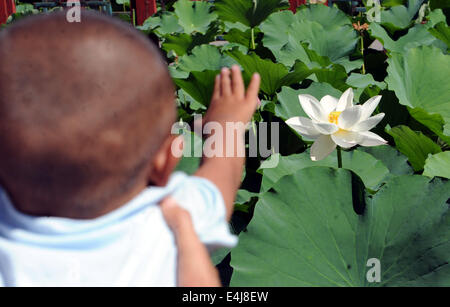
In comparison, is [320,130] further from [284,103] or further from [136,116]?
[136,116]

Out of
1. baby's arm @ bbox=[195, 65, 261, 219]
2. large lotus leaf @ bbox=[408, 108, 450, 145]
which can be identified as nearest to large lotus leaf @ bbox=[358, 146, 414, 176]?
large lotus leaf @ bbox=[408, 108, 450, 145]

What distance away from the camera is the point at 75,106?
15.4 inches

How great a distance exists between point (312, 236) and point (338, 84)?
2.39ft

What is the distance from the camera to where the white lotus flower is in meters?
1.00

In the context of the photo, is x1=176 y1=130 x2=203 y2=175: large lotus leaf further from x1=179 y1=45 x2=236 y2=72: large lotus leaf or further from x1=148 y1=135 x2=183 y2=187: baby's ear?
x1=179 y1=45 x2=236 y2=72: large lotus leaf

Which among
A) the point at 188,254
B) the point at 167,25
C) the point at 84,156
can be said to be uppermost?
the point at 84,156

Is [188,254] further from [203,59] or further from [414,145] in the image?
[203,59]

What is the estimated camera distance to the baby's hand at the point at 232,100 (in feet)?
1.76

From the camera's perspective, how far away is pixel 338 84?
150 centimetres

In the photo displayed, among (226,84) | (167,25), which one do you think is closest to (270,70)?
(226,84)

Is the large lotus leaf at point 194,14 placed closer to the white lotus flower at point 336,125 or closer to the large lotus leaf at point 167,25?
the large lotus leaf at point 167,25

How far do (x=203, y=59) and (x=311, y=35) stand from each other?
1.29 feet

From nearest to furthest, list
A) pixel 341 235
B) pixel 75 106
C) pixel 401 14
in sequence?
pixel 75 106 < pixel 341 235 < pixel 401 14

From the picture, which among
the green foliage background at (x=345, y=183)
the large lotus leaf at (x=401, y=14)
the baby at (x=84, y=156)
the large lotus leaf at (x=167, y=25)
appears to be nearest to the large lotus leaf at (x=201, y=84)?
the green foliage background at (x=345, y=183)
